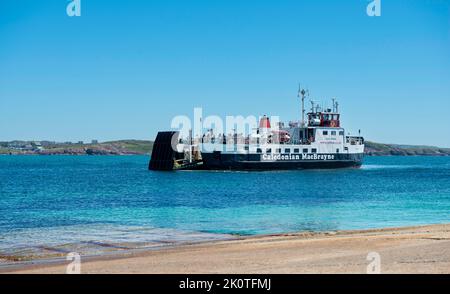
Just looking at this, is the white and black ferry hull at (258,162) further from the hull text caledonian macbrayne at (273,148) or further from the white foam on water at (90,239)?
the white foam on water at (90,239)

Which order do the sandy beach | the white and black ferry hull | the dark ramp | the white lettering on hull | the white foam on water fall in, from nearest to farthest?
the sandy beach
the white foam on water
the white and black ferry hull
the white lettering on hull
the dark ramp

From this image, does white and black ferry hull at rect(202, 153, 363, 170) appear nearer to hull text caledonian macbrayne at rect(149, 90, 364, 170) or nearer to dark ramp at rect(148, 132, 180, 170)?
hull text caledonian macbrayne at rect(149, 90, 364, 170)

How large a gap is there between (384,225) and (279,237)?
7.65 m

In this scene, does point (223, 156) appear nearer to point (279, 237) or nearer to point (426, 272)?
point (279, 237)

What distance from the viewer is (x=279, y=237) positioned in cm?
2197

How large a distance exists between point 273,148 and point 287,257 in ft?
223

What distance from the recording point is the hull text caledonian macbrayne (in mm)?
83250

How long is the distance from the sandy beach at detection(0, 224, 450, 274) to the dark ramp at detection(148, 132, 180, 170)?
71411 mm

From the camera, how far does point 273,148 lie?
8350 cm

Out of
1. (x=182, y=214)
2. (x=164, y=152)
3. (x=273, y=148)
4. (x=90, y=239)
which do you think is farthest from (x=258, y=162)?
(x=90, y=239)

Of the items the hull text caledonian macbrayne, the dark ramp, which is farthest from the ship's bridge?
the dark ramp

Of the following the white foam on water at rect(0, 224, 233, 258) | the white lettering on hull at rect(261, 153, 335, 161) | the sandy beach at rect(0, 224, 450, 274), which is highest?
the white lettering on hull at rect(261, 153, 335, 161)

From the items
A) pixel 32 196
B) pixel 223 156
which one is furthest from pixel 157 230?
pixel 223 156
